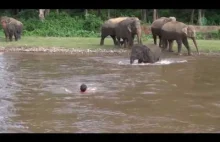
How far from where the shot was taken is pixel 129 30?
20.6 metres

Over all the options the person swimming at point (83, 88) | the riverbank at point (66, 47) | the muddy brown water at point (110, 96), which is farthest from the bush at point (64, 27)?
the person swimming at point (83, 88)

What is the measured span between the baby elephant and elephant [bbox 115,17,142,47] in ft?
13.0

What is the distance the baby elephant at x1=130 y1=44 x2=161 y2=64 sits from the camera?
15938mm

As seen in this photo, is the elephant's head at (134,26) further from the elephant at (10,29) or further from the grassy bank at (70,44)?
the elephant at (10,29)

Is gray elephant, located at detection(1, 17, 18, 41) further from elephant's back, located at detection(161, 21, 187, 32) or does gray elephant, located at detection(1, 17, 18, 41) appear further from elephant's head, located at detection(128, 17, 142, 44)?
elephant's back, located at detection(161, 21, 187, 32)

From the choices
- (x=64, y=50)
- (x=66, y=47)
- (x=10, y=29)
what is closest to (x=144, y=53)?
(x=64, y=50)

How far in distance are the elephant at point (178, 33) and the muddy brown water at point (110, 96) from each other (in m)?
1.95

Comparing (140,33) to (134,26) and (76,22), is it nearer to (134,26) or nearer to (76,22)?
(134,26)

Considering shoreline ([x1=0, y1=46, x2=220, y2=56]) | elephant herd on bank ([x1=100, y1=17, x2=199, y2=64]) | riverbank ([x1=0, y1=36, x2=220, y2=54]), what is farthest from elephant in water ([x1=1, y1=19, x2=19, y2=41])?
elephant herd on bank ([x1=100, y1=17, x2=199, y2=64])

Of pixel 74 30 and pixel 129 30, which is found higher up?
pixel 129 30

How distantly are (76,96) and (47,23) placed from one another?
64.4 ft

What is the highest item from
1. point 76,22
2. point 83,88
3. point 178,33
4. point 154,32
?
point 83,88

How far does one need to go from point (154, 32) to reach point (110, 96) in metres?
11.7
